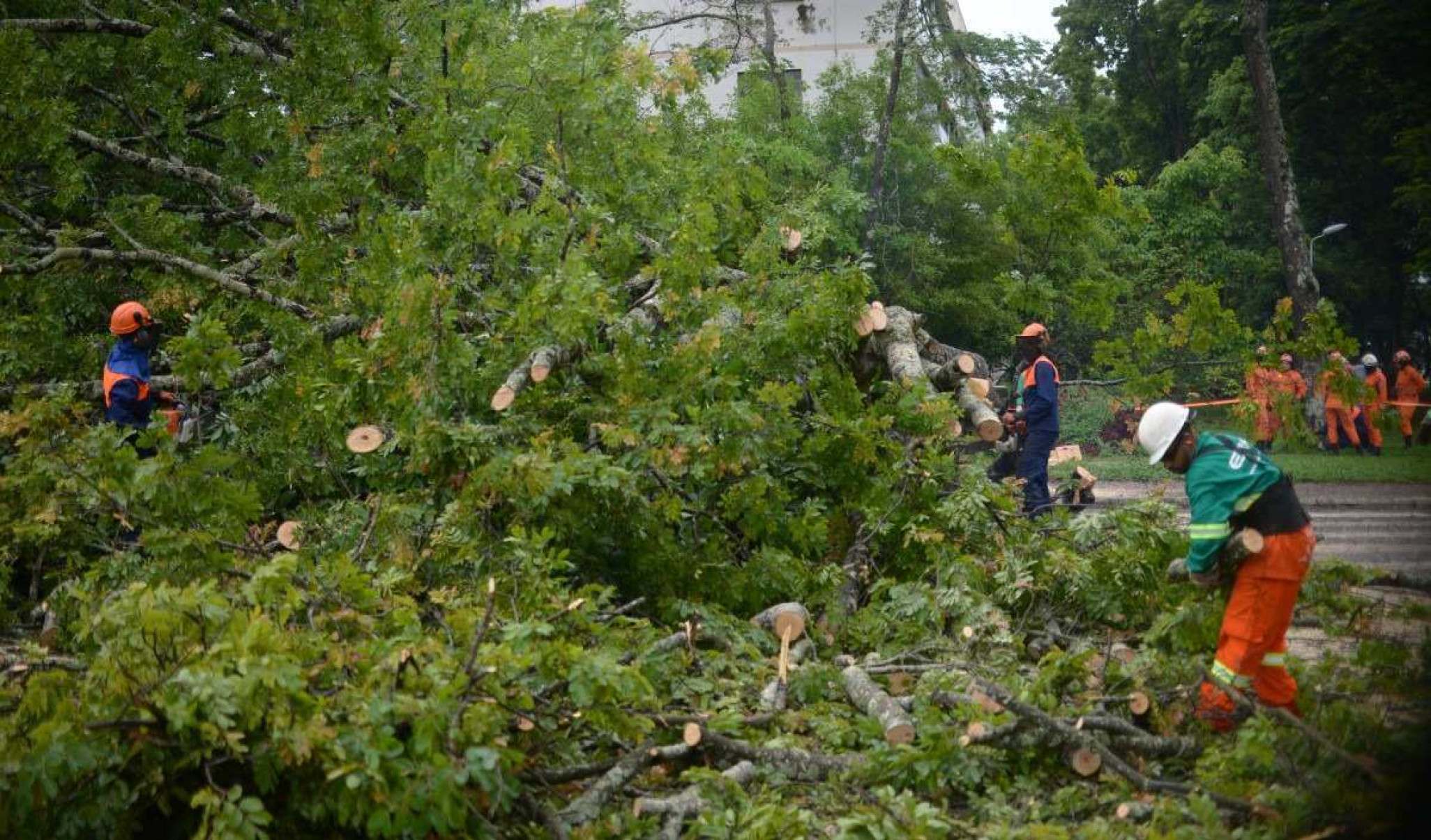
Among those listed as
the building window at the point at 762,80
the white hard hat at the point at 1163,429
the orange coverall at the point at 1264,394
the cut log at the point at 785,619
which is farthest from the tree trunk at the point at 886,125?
the white hard hat at the point at 1163,429

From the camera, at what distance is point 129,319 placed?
8.53 m

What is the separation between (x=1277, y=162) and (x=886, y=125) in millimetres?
5855

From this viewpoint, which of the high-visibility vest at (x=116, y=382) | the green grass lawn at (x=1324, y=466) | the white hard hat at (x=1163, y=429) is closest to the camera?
the white hard hat at (x=1163, y=429)

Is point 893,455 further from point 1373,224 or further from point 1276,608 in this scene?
point 1373,224

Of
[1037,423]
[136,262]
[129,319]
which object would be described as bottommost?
[1037,423]

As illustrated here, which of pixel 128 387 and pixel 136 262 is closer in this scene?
pixel 128 387

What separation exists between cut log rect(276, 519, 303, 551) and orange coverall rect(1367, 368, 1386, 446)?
21.5 ft

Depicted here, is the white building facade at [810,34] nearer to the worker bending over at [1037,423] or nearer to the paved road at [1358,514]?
the paved road at [1358,514]

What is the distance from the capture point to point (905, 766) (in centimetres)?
493

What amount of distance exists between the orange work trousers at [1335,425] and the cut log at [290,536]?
14.8 meters

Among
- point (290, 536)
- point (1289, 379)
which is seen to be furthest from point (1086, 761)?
point (1289, 379)

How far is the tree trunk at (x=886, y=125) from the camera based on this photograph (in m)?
20.7

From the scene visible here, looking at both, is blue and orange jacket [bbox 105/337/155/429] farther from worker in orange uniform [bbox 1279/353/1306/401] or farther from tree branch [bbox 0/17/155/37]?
worker in orange uniform [bbox 1279/353/1306/401]

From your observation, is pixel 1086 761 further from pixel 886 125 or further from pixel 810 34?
pixel 810 34
